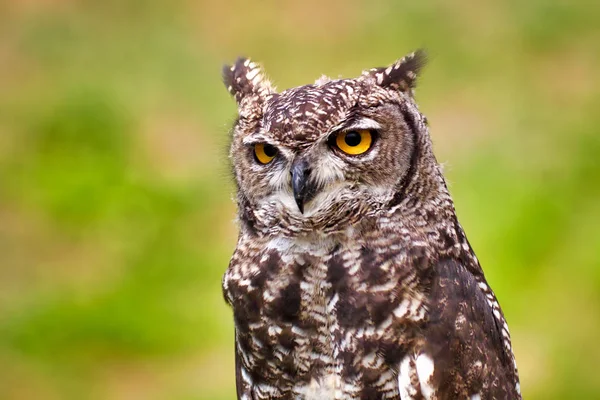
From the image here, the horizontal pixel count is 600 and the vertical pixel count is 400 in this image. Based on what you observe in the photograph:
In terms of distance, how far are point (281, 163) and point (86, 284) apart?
397 centimetres

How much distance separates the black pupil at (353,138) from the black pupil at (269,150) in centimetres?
20

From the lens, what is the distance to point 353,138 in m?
2.33

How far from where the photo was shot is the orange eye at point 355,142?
232 centimetres

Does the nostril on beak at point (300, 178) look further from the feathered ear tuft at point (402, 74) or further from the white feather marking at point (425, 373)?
the white feather marking at point (425, 373)

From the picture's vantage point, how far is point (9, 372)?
5.34 meters

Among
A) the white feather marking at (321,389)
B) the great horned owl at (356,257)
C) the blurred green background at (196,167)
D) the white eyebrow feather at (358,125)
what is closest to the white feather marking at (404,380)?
the great horned owl at (356,257)

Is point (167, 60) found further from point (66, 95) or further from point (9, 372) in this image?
point (9, 372)

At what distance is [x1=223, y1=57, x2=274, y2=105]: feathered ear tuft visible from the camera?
256cm

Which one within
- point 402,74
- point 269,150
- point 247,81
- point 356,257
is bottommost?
point 356,257

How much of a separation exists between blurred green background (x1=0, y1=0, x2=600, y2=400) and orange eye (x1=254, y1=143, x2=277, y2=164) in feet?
4.24

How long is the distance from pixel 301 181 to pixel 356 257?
27cm

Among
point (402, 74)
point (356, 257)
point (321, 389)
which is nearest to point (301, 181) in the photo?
point (356, 257)

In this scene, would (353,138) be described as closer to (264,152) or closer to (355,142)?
(355,142)

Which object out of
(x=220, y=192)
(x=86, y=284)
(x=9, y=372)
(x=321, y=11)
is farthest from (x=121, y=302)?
(x=321, y=11)
